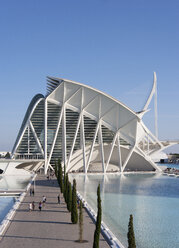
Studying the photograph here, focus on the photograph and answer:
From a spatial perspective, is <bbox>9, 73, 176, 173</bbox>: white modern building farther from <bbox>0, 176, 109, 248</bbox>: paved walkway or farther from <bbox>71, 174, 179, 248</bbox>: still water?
<bbox>0, 176, 109, 248</bbox>: paved walkway

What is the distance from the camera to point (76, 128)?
198 feet

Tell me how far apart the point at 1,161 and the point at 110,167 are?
25451mm

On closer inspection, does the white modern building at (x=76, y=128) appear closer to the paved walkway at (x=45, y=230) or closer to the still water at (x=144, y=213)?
the still water at (x=144, y=213)

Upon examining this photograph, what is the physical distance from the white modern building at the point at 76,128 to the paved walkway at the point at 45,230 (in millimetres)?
34743

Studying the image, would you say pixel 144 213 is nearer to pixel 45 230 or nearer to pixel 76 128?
pixel 45 230

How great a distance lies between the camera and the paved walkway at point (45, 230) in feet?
52.3

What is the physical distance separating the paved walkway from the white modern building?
34743 mm

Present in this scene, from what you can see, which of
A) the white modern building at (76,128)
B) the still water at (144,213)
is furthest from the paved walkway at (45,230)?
the white modern building at (76,128)

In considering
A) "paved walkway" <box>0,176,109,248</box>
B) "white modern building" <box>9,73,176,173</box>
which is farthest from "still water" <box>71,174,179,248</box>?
"white modern building" <box>9,73,176,173</box>


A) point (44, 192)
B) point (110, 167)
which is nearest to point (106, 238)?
point (44, 192)

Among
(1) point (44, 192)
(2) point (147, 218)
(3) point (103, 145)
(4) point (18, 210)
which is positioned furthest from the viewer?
(3) point (103, 145)

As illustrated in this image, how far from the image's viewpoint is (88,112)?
62.0m

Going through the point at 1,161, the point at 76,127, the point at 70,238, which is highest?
the point at 76,127

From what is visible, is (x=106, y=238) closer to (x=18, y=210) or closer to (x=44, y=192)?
(x=18, y=210)
